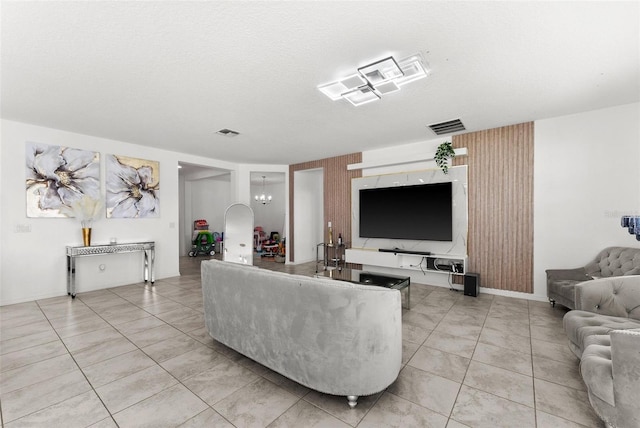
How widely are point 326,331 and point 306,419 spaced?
527 millimetres

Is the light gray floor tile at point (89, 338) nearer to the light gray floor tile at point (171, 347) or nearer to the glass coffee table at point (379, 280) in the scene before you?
the light gray floor tile at point (171, 347)

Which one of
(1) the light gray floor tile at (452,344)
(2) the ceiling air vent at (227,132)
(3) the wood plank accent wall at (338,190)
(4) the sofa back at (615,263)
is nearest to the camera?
(1) the light gray floor tile at (452,344)

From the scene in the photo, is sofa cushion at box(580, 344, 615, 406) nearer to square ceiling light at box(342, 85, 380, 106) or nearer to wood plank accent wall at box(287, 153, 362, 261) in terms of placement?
square ceiling light at box(342, 85, 380, 106)

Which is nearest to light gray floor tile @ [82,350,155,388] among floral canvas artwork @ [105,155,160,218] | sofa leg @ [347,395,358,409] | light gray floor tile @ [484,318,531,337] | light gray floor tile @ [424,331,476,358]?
sofa leg @ [347,395,358,409]

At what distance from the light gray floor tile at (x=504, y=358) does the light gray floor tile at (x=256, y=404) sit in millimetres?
1710

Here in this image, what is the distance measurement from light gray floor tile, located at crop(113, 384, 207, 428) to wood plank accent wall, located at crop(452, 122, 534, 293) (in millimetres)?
4392

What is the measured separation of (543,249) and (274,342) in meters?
4.15

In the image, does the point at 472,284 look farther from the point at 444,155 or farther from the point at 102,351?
the point at 102,351

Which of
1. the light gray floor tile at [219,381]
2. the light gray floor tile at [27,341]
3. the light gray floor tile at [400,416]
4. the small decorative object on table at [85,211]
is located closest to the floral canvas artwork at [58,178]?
the small decorative object on table at [85,211]

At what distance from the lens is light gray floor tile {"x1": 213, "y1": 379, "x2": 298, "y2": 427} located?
5.29 ft

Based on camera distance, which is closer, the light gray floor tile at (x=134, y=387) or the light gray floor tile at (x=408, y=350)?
the light gray floor tile at (x=134, y=387)

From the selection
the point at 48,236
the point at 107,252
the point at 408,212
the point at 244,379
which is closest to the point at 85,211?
the point at 48,236

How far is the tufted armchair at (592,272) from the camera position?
3.08 meters

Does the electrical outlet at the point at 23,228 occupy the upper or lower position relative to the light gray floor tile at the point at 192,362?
upper
